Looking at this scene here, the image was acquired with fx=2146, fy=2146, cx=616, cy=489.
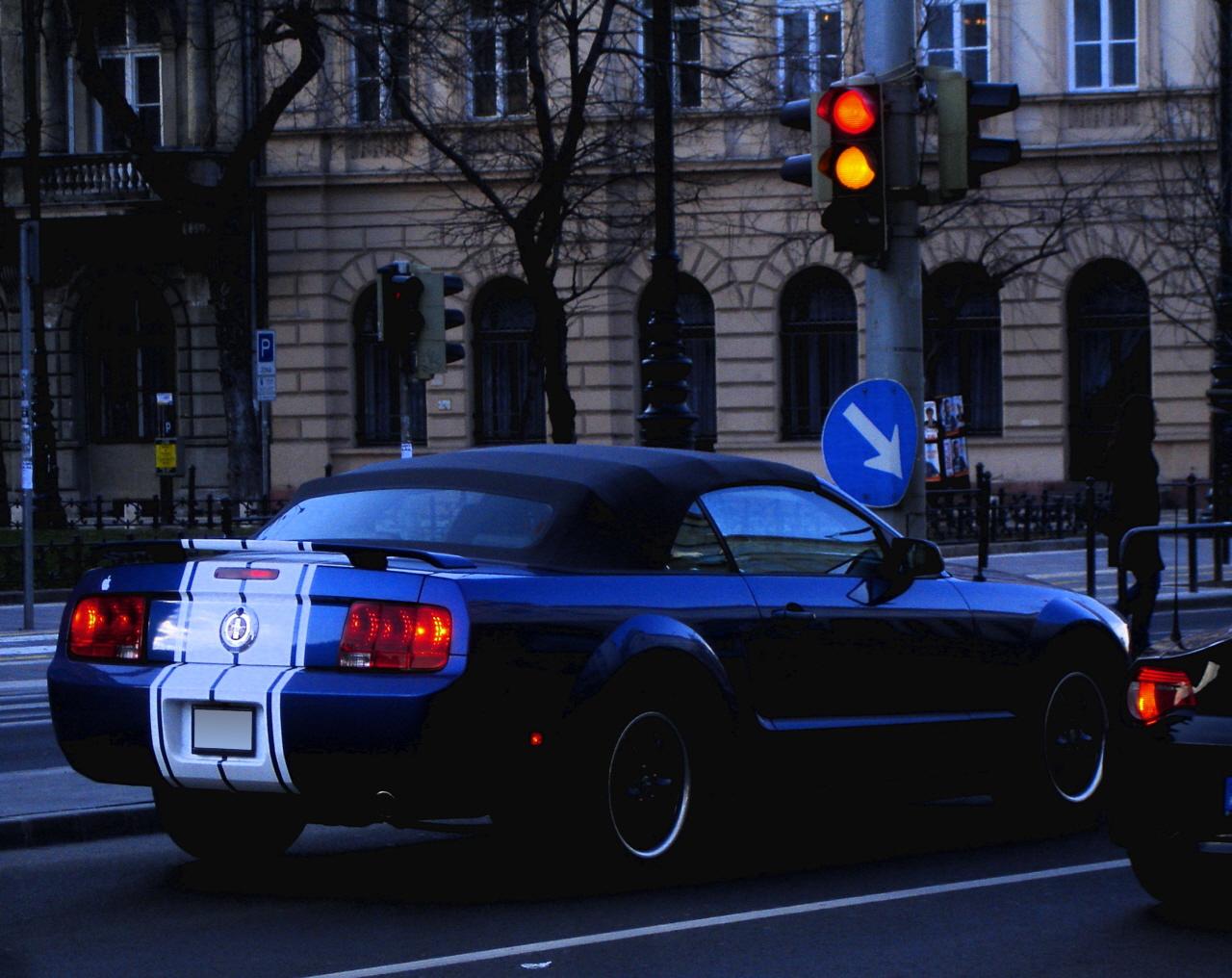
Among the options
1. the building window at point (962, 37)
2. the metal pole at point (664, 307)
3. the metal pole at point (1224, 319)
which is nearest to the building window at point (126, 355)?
the building window at point (962, 37)

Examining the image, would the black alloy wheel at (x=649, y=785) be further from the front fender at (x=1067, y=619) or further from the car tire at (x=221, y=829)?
the front fender at (x=1067, y=619)

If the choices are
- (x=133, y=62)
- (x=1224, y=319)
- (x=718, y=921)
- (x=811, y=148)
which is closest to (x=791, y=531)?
(x=718, y=921)

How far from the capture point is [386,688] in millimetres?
6332

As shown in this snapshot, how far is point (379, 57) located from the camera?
34688 mm

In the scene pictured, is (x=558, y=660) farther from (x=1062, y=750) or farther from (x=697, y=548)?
(x=1062, y=750)

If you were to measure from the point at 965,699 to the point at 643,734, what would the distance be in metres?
1.68

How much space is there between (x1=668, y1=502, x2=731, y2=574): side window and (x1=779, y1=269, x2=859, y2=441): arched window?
28817mm

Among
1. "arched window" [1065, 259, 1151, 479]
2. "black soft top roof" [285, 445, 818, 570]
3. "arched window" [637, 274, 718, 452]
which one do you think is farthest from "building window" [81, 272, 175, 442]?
"black soft top roof" [285, 445, 818, 570]

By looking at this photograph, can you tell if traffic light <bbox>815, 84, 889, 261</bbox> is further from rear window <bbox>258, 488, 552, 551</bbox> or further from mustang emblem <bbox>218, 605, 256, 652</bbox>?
mustang emblem <bbox>218, 605, 256, 652</bbox>

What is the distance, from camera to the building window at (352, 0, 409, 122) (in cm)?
2812

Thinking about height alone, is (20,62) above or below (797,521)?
above

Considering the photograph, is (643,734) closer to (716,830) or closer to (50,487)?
(716,830)

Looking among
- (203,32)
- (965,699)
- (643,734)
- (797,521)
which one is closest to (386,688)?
(643,734)

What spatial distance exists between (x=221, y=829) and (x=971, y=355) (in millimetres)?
29406
